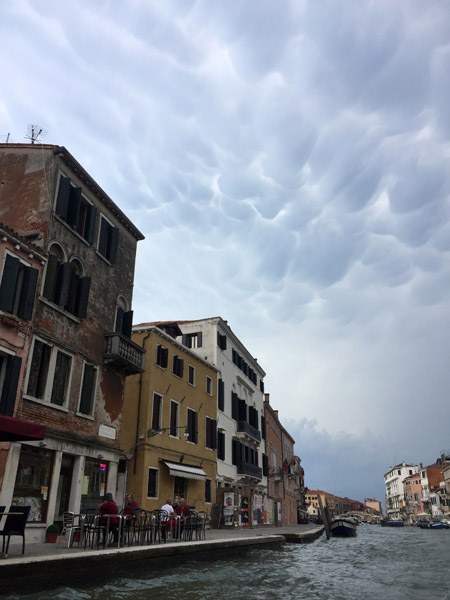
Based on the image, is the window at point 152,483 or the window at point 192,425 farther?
the window at point 192,425

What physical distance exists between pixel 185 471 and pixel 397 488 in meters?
149

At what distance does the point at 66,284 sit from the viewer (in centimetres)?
1593

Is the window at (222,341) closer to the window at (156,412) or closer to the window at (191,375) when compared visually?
the window at (191,375)

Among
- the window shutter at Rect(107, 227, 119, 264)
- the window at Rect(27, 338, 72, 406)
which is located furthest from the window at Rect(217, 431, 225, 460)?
the window at Rect(27, 338, 72, 406)

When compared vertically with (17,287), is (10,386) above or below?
below

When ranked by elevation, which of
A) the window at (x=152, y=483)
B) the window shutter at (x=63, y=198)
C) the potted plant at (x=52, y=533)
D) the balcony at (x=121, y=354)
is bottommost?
the potted plant at (x=52, y=533)

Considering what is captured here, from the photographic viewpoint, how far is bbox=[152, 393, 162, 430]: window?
22.1 m

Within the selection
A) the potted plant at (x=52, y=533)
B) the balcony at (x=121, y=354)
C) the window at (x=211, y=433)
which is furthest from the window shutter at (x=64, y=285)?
the window at (x=211, y=433)

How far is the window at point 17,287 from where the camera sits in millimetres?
13484

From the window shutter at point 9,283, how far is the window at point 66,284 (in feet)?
4.79

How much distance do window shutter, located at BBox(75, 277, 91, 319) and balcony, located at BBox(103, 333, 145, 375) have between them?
171cm

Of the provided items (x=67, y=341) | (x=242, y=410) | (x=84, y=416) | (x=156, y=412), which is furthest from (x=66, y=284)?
(x=242, y=410)

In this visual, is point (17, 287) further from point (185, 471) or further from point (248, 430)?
point (248, 430)

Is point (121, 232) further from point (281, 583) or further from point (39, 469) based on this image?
point (281, 583)
